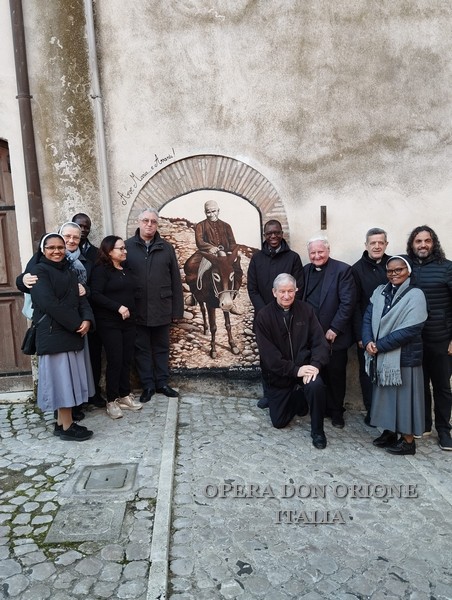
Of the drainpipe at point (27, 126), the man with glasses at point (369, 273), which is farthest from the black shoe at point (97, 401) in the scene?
the man with glasses at point (369, 273)

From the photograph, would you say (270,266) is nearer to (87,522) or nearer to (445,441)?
(445,441)

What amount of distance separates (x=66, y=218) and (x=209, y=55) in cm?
242

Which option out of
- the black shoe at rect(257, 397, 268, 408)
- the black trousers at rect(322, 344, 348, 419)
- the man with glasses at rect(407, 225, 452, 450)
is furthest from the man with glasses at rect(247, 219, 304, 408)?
the man with glasses at rect(407, 225, 452, 450)

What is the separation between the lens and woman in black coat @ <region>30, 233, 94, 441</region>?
413cm

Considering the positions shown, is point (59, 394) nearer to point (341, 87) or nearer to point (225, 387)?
point (225, 387)

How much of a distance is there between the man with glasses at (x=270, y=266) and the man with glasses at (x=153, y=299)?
2.77 feet

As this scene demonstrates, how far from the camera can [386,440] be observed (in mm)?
4574

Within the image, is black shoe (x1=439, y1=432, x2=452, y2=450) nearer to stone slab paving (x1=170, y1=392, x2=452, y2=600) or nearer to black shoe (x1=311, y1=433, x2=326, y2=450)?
stone slab paving (x1=170, y1=392, x2=452, y2=600)

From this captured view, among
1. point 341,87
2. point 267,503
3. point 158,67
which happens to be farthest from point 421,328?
point 158,67

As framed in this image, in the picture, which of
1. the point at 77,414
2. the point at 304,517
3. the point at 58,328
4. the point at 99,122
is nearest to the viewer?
the point at 304,517

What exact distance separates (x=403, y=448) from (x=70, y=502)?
287 cm

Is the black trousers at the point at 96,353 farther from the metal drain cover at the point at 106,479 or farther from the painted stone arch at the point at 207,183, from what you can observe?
the metal drain cover at the point at 106,479

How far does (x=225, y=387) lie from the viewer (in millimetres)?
5766

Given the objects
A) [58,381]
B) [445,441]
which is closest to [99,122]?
[58,381]
